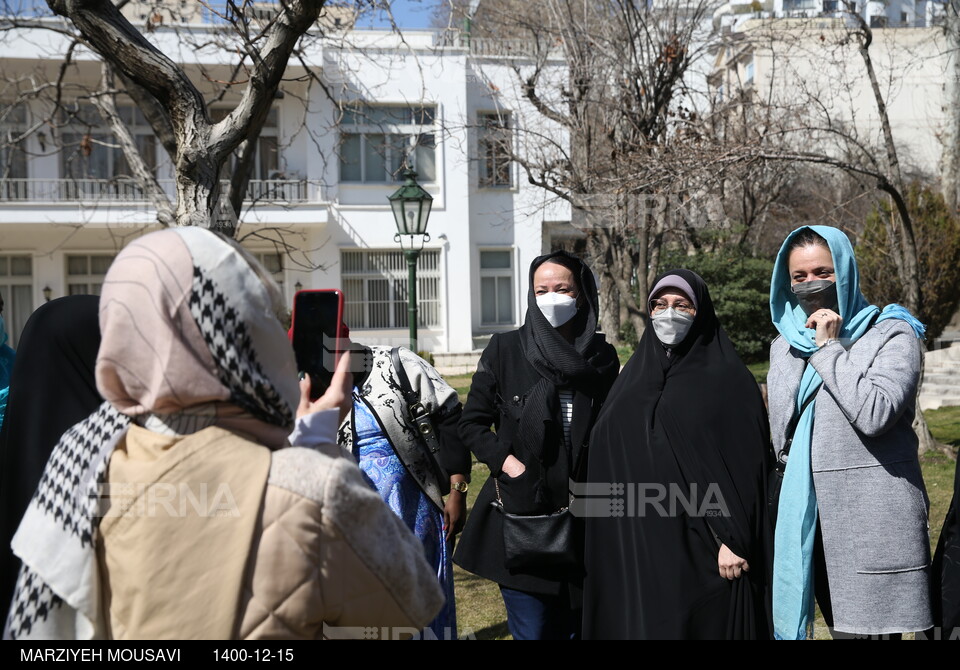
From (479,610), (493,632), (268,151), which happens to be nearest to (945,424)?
(479,610)

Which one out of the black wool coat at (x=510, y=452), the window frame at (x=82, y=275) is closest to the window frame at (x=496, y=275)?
the window frame at (x=82, y=275)

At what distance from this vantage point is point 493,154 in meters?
19.0

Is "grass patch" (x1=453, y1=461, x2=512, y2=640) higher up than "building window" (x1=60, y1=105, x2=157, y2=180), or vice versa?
"building window" (x1=60, y1=105, x2=157, y2=180)

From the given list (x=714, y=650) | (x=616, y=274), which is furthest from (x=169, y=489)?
(x=616, y=274)

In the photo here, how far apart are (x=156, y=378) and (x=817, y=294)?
103 inches

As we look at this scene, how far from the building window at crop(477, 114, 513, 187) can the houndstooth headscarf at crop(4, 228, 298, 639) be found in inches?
614

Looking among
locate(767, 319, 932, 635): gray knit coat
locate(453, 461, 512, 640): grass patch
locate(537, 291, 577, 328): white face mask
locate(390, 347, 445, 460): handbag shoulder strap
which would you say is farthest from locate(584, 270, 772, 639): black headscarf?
locate(453, 461, 512, 640): grass patch

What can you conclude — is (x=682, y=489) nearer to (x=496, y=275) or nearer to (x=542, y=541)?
(x=542, y=541)

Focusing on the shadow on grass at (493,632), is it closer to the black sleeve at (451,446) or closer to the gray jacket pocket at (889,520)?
the black sleeve at (451,446)

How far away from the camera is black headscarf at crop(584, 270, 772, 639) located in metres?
3.24

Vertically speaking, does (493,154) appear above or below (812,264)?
above

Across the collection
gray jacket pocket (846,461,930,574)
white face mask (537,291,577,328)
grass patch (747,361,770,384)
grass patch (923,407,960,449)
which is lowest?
grass patch (923,407,960,449)

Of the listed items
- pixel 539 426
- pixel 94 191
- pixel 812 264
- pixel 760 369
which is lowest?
pixel 760 369

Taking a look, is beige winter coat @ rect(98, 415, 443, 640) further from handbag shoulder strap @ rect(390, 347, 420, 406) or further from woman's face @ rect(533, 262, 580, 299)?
woman's face @ rect(533, 262, 580, 299)
